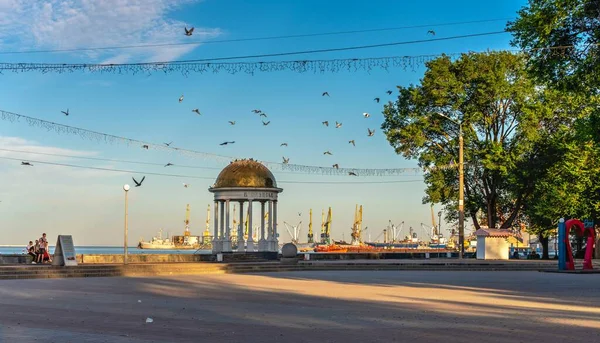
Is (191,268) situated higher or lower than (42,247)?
lower

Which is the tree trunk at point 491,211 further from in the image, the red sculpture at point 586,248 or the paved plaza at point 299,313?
the paved plaza at point 299,313

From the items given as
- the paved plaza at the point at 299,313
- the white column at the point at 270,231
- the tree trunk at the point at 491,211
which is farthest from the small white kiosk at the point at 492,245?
the paved plaza at the point at 299,313

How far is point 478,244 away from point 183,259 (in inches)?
883

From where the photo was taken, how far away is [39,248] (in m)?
45.8

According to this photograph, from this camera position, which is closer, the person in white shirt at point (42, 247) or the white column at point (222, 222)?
the person in white shirt at point (42, 247)

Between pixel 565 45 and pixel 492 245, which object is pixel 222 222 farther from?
pixel 565 45

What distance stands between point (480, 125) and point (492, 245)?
8.74 m

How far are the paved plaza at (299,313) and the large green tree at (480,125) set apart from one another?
3062cm

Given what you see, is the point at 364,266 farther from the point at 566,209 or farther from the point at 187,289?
the point at 187,289

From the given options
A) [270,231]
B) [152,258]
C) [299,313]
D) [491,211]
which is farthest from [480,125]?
[299,313]

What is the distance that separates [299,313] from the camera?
61.5 ft

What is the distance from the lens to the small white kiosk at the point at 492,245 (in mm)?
59344

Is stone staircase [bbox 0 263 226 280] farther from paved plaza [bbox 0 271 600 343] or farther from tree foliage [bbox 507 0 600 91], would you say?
tree foliage [bbox 507 0 600 91]

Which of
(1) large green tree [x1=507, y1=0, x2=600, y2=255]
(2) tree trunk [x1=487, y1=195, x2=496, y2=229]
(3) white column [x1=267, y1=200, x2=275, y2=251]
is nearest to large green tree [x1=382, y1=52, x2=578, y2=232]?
(2) tree trunk [x1=487, y1=195, x2=496, y2=229]
